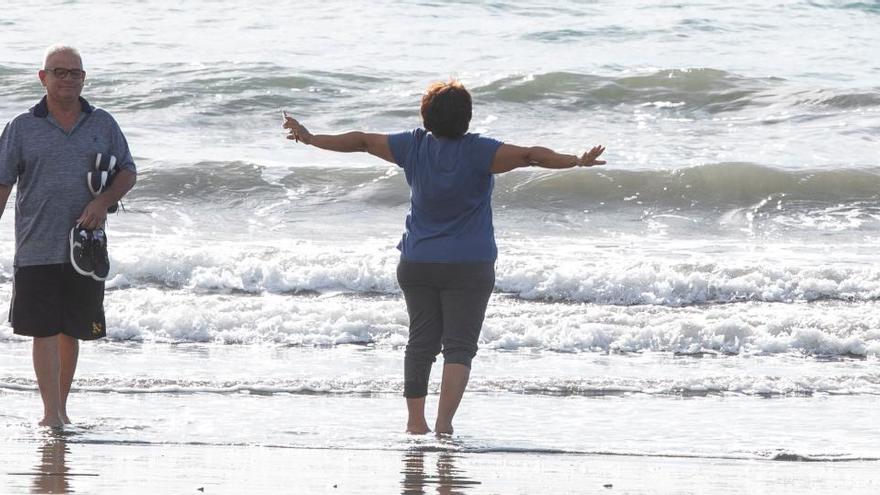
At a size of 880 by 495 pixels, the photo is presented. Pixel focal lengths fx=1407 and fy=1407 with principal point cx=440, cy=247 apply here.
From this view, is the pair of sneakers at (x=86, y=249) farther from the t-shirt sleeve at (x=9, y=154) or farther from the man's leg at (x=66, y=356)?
the man's leg at (x=66, y=356)

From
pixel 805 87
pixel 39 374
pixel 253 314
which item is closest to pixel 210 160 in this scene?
pixel 253 314

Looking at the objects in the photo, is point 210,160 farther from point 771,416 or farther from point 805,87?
point 771,416

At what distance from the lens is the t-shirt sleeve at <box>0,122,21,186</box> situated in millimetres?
5336

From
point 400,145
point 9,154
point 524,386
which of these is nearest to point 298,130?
point 400,145

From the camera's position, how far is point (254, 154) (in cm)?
1581

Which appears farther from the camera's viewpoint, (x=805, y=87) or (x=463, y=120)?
(x=805, y=87)

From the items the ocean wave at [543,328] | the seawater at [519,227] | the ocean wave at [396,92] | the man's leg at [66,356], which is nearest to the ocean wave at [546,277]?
the seawater at [519,227]

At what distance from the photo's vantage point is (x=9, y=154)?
534cm

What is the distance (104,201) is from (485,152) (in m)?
→ 1.46

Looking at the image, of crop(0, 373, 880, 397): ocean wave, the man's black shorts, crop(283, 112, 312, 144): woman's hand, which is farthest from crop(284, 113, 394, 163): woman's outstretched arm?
crop(0, 373, 880, 397): ocean wave

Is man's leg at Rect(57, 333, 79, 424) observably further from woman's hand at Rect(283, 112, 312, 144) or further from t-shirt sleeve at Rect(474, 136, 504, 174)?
t-shirt sleeve at Rect(474, 136, 504, 174)

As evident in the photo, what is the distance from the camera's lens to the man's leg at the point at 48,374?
5501 mm

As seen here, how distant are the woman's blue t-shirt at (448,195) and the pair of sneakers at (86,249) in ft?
3.84

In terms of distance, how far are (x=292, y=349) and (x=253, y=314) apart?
24.1 inches
